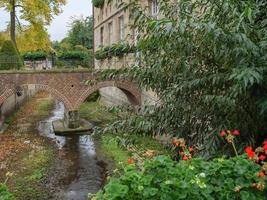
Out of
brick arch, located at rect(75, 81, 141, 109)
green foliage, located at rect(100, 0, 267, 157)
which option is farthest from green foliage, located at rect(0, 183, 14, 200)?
brick arch, located at rect(75, 81, 141, 109)

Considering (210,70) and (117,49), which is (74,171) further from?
(210,70)

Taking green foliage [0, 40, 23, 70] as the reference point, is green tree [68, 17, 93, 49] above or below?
above

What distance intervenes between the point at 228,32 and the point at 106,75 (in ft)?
8.01

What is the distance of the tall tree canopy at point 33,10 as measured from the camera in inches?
1065

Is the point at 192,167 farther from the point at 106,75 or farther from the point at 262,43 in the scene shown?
the point at 106,75

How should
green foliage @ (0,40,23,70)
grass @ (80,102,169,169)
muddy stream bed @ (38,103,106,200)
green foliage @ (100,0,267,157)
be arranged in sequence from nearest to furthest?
green foliage @ (100,0,267,157) → grass @ (80,102,169,169) → muddy stream bed @ (38,103,106,200) → green foliage @ (0,40,23,70)

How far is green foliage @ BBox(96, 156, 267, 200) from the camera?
3.00 metres

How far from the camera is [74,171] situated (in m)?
14.7

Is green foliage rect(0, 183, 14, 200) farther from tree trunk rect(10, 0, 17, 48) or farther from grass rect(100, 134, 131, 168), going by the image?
tree trunk rect(10, 0, 17, 48)

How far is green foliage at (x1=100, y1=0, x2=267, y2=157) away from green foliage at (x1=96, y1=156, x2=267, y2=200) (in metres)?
0.81

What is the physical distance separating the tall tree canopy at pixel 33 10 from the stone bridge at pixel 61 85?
23.7 ft

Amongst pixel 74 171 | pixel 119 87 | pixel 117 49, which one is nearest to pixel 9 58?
pixel 119 87

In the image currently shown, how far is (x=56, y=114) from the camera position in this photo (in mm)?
29219

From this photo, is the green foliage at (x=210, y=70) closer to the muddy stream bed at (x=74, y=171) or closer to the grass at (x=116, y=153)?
the muddy stream bed at (x=74, y=171)
